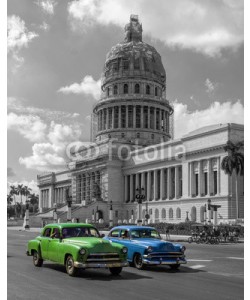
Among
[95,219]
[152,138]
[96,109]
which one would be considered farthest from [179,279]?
[96,109]

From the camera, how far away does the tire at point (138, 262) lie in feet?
60.7

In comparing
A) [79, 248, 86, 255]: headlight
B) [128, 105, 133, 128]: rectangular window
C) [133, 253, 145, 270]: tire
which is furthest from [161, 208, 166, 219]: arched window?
[79, 248, 86, 255]: headlight

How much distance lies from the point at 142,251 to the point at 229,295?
587 cm

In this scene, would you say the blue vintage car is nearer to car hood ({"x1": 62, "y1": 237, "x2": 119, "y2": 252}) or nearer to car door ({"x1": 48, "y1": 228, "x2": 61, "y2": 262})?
car hood ({"x1": 62, "y1": 237, "x2": 119, "y2": 252})

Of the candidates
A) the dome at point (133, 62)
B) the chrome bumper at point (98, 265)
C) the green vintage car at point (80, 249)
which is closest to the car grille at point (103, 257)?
the green vintage car at point (80, 249)

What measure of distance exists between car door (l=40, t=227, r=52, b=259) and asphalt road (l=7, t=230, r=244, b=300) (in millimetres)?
591

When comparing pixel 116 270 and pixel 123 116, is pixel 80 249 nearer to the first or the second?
pixel 116 270

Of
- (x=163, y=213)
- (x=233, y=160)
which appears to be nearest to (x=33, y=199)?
(x=163, y=213)

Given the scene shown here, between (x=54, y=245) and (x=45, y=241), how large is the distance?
1.00 meters

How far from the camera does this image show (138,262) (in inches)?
739

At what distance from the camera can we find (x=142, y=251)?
60.3 feet

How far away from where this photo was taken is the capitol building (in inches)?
2980

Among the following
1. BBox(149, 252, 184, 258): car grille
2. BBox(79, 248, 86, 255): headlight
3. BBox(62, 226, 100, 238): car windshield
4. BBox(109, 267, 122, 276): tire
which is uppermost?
BBox(62, 226, 100, 238): car windshield

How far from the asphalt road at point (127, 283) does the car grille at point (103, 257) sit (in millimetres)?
584
